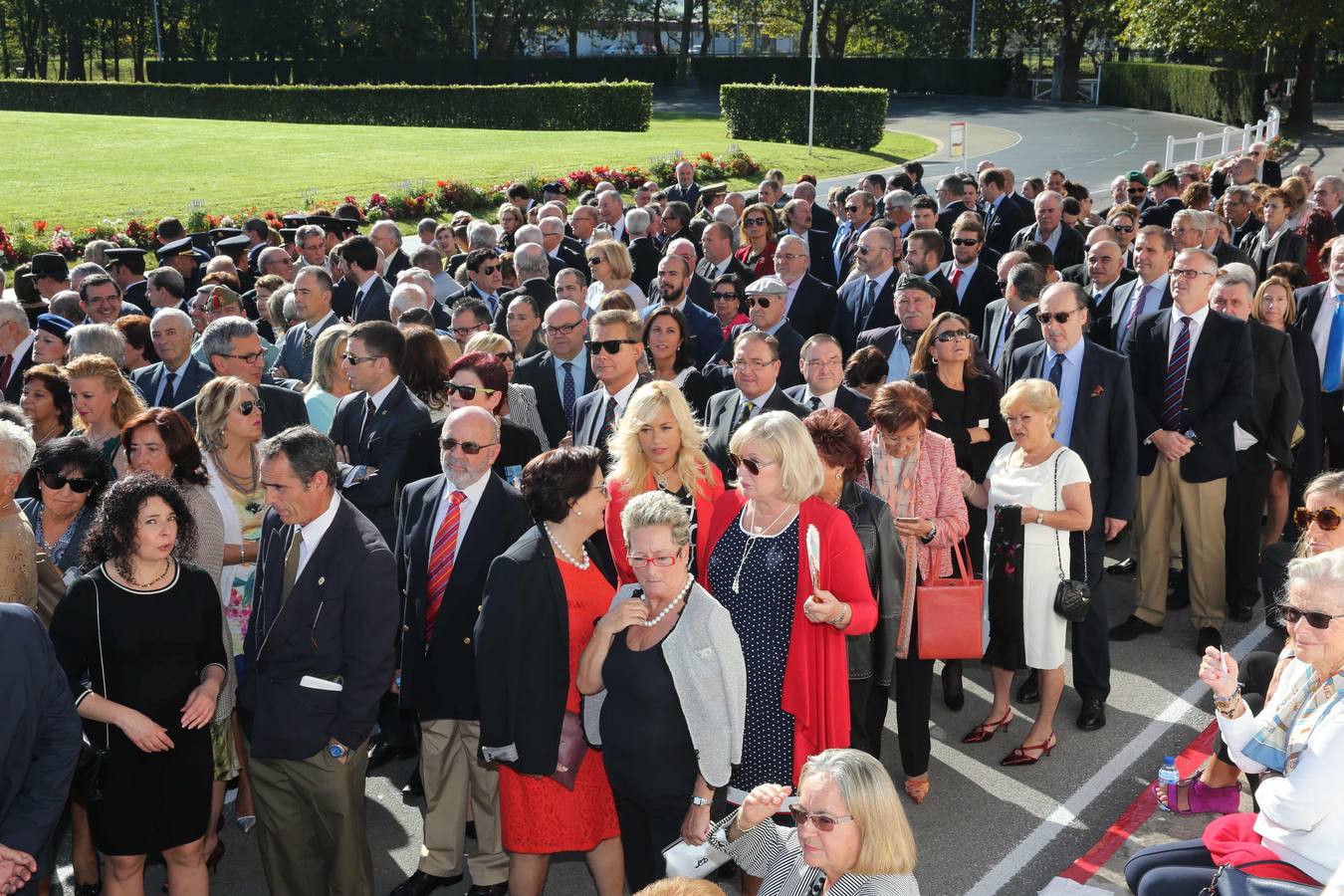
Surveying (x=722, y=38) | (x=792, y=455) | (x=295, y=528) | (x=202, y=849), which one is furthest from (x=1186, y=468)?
(x=722, y=38)

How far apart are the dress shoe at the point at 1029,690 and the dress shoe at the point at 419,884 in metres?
3.73

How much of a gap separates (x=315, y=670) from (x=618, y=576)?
4.79ft

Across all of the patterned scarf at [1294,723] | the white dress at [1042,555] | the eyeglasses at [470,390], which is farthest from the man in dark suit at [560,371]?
the patterned scarf at [1294,723]

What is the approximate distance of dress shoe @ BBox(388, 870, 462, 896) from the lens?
19.3 feet

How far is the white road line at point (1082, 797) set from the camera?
590cm

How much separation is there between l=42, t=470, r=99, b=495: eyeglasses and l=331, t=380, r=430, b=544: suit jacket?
1.38m

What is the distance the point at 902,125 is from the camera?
5191cm

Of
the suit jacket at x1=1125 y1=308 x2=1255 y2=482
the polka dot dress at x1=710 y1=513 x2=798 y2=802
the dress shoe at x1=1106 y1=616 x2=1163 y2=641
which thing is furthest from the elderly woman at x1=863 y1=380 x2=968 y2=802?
the suit jacket at x1=1125 y1=308 x2=1255 y2=482

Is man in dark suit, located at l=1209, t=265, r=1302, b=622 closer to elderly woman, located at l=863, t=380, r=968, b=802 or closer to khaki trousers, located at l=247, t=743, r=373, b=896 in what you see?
elderly woman, located at l=863, t=380, r=968, b=802

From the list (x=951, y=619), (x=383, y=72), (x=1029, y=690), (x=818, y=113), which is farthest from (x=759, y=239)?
(x=383, y=72)

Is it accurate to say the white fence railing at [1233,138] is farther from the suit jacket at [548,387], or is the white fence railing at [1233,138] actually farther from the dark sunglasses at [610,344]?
the dark sunglasses at [610,344]

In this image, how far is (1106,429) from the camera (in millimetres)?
7758

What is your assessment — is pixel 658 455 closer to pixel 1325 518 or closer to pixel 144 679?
pixel 144 679

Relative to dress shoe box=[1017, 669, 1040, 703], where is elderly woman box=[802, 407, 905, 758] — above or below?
above
